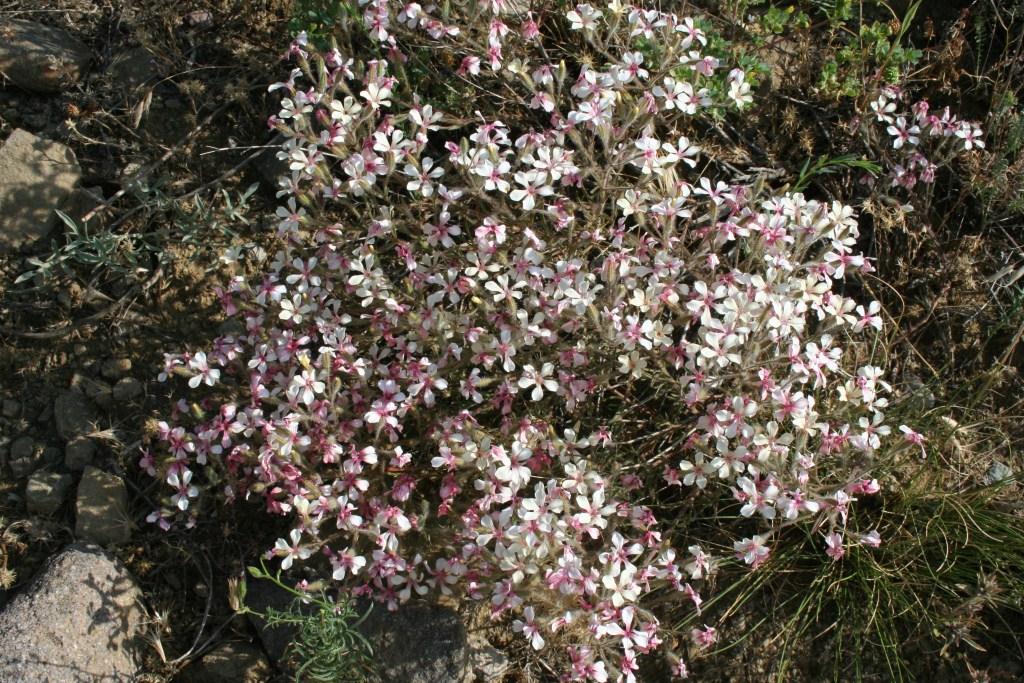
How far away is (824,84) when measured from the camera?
4.05 meters

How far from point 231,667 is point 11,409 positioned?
55.3 inches

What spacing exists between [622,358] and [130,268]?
2.10m

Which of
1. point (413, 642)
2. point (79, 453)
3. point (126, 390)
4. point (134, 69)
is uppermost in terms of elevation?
point (134, 69)

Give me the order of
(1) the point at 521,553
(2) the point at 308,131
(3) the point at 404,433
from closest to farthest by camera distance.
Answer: (1) the point at 521,553 < (2) the point at 308,131 < (3) the point at 404,433

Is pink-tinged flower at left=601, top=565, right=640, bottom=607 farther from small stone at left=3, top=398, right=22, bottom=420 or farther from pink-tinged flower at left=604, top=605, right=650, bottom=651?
small stone at left=3, top=398, right=22, bottom=420

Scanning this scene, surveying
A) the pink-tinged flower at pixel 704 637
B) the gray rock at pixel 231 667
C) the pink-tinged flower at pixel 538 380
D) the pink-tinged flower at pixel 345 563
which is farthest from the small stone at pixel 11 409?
the pink-tinged flower at pixel 704 637

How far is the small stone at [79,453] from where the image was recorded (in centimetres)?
378

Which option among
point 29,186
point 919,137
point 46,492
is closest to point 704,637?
point 919,137

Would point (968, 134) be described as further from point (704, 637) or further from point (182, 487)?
point (182, 487)

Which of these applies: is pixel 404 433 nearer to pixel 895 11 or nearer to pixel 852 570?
pixel 852 570

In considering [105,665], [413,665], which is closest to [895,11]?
[413,665]

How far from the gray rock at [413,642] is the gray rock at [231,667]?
0.07 meters

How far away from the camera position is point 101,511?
12.1 ft

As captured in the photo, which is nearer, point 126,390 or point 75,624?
point 75,624
